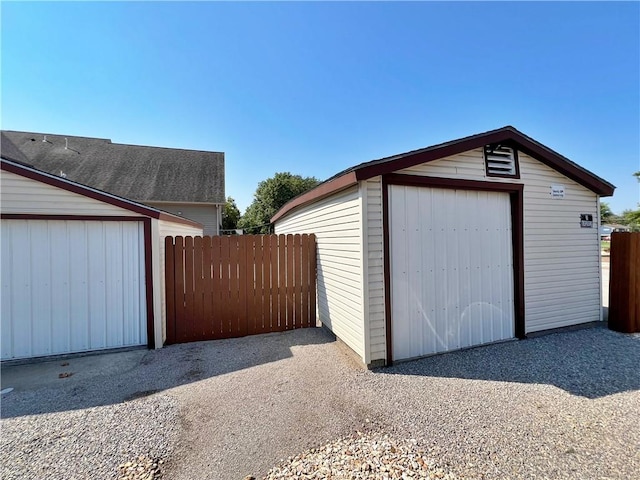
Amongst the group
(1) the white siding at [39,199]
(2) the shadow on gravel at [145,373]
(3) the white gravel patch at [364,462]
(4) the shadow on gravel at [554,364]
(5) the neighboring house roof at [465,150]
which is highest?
(5) the neighboring house roof at [465,150]

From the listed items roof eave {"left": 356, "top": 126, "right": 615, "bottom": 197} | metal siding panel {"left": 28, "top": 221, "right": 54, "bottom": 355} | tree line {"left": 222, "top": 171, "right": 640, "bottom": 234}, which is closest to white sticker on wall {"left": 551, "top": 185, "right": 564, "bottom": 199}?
roof eave {"left": 356, "top": 126, "right": 615, "bottom": 197}

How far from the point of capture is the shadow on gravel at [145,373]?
2977 mm

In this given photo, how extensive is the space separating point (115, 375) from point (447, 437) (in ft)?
13.3

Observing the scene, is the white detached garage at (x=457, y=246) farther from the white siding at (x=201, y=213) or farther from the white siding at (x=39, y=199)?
the white siding at (x=201, y=213)

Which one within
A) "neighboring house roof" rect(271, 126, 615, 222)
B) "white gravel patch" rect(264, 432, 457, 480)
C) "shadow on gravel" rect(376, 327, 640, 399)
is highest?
"neighboring house roof" rect(271, 126, 615, 222)

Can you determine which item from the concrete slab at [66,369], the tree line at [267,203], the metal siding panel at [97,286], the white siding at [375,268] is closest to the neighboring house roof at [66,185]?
the metal siding panel at [97,286]

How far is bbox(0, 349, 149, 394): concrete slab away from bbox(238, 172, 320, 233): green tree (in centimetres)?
2319

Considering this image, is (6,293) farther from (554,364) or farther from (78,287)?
(554,364)

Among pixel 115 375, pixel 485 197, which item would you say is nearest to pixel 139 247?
pixel 115 375

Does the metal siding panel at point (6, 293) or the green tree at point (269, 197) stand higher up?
the green tree at point (269, 197)

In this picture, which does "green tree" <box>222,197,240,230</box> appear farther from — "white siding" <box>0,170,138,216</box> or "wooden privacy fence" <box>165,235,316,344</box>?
"white siding" <box>0,170,138,216</box>

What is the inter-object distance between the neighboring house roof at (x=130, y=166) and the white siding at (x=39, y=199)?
10.3 metres

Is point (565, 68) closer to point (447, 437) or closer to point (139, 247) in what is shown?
point (447, 437)

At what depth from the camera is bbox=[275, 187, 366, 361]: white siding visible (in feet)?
12.4
